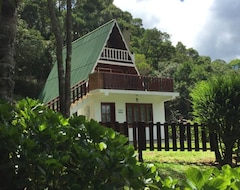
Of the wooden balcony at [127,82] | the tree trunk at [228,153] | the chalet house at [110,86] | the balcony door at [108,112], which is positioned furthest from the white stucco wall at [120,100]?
the tree trunk at [228,153]

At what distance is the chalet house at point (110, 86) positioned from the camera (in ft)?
67.2

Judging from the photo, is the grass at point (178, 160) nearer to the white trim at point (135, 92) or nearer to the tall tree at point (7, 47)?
the tall tree at point (7, 47)

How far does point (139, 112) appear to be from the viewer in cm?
2323

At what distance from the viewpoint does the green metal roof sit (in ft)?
74.4

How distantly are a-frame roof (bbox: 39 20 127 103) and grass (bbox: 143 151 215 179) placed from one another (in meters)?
11.0

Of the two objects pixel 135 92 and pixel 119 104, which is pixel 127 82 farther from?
pixel 119 104

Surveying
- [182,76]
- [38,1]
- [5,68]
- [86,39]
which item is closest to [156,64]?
[182,76]

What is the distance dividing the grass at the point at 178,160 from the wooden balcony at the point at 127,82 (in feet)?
28.2

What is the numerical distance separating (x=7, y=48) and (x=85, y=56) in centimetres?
2092

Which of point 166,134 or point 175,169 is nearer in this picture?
point 175,169

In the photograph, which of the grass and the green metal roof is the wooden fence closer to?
the grass

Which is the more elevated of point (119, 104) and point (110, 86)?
point (110, 86)

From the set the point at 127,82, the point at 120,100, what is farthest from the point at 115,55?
the point at 127,82

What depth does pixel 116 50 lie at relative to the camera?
78.7 feet
